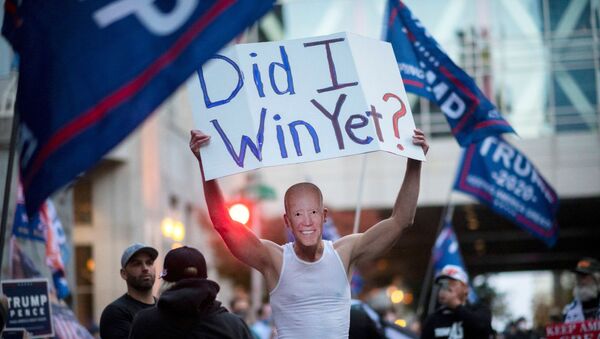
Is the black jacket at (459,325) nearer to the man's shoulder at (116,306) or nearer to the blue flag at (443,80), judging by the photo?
the blue flag at (443,80)

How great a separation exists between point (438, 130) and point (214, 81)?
1211 inches

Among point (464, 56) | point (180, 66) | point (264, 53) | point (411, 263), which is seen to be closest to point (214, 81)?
point (264, 53)

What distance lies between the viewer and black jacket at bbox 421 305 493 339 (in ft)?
33.4

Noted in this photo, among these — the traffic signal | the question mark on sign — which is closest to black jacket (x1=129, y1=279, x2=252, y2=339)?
the question mark on sign

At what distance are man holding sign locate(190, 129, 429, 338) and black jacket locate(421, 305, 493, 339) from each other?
3.83 m

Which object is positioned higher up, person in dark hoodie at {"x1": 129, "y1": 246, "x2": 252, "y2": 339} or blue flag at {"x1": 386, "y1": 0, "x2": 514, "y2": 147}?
blue flag at {"x1": 386, "y1": 0, "x2": 514, "y2": 147}

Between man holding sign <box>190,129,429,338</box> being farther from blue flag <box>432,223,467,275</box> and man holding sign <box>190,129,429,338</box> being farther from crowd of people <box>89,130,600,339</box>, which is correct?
blue flag <box>432,223,467,275</box>

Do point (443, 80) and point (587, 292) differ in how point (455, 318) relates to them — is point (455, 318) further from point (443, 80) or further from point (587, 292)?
point (443, 80)

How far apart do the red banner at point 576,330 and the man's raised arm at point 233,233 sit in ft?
10.8

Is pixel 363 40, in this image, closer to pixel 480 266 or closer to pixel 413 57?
pixel 413 57

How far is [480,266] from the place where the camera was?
191 feet

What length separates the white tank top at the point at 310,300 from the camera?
249 inches

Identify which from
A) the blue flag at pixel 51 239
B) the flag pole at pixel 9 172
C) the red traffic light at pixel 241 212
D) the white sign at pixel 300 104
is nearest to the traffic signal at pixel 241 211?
the red traffic light at pixel 241 212

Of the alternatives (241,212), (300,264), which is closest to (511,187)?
(241,212)
